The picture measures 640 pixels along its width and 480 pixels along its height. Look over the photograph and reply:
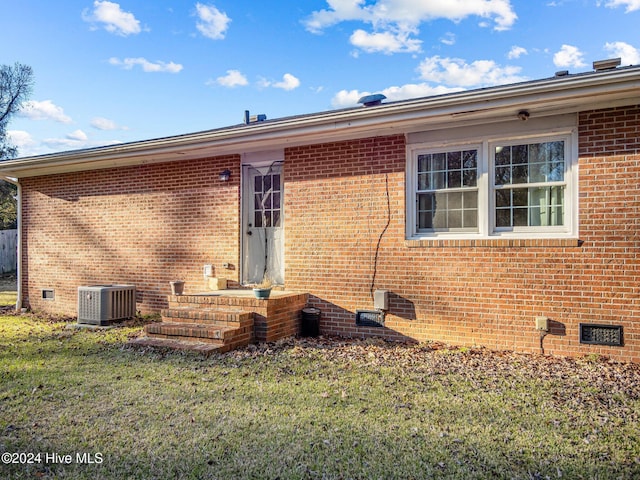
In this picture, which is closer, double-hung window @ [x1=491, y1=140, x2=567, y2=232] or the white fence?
double-hung window @ [x1=491, y1=140, x2=567, y2=232]

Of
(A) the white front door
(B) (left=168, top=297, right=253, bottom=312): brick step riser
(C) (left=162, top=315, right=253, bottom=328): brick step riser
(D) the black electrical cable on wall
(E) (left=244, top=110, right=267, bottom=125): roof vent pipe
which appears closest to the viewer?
(C) (left=162, top=315, right=253, bottom=328): brick step riser

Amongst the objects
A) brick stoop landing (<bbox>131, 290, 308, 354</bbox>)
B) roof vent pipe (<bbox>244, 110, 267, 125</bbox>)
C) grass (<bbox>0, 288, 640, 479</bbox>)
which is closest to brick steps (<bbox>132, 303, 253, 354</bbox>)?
brick stoop landing (<bbox>131, 290, 308, 354</bbox>)

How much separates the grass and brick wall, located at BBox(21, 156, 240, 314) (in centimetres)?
282

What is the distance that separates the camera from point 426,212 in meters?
6.36

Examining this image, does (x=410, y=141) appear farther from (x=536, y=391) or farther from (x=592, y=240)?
(x=536, y=391)

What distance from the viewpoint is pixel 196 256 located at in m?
8.06

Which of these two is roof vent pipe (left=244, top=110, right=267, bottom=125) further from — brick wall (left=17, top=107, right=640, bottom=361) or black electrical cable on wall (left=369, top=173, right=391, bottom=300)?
black electrical cable on wall (left=369, top=173, right=391, bottom=300)

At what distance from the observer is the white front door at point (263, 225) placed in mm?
7559

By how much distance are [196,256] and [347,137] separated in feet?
11.4

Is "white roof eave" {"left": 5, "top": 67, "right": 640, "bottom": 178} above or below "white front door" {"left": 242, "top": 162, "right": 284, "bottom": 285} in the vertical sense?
above

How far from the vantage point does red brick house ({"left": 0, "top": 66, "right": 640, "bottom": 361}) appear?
5227 mm

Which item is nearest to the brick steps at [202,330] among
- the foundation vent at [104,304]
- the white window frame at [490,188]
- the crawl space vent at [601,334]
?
the foundation vent at [104,304]

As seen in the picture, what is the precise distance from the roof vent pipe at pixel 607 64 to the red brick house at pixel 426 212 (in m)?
0.61

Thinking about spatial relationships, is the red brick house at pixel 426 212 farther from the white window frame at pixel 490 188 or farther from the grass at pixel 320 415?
the grass at pixel 320 415
